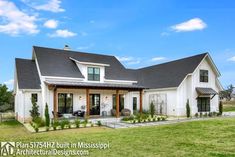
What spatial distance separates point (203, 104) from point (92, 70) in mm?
13771

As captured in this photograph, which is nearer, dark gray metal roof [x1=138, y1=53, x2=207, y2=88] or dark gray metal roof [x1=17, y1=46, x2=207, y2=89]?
dark gray metal roof [x1=17, y1=46, x2=207, y2=89]

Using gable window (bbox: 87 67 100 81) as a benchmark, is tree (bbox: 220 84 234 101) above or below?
below

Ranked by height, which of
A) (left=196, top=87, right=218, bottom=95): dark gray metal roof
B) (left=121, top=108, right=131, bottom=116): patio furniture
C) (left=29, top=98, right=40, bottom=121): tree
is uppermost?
(left=196, top=87, right=218, bottom=95): dark gray metal roof

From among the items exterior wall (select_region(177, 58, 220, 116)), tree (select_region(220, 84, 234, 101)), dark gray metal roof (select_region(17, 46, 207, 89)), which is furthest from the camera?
tree (select_region(220, 84, 234, 101))

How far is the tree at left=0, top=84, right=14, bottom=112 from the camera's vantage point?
32.5 metres

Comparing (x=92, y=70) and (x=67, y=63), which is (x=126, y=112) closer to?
(x=92, y=70)

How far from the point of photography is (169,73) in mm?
29797

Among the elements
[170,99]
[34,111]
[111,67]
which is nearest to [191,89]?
[170,99]

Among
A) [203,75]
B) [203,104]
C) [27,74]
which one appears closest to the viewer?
[27,74]

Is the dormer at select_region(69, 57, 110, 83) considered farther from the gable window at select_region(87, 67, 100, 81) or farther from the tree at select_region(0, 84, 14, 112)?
the tree at select_region(0, 84, 14, 112)

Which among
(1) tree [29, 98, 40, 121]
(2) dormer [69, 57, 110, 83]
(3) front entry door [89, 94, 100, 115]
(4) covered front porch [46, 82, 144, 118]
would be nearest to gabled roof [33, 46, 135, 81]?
(2) dormer [69, 57, 110, 83]

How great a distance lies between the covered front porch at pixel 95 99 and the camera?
21953 mm

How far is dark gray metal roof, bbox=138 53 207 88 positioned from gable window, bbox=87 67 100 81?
8.12 m

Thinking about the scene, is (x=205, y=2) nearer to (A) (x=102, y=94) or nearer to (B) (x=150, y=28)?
(B) (x=150, y=28)
